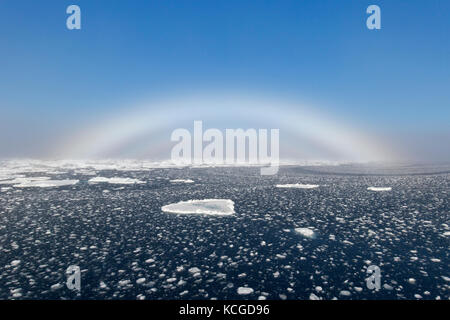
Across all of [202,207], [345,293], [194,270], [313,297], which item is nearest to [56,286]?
[194,270]

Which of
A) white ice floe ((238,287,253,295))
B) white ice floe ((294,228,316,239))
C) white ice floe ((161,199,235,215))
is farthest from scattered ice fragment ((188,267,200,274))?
white ice floe ((161,199,235,215))

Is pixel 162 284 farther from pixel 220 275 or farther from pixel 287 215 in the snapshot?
pixel 287 215

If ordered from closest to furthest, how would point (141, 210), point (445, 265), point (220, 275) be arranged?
point (220, 275) < point (445, 265) < point (141, 210)

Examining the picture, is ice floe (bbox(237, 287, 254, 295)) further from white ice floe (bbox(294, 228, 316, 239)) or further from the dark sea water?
white ice floe (bbox(294, 228, 316, 239))
